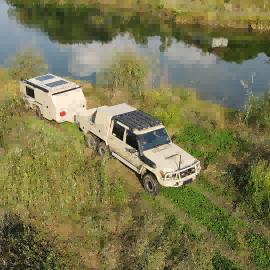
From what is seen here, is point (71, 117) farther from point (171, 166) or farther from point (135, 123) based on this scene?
point (171, 166)

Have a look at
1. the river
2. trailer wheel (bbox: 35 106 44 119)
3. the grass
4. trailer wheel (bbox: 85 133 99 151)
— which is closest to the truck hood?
the grass

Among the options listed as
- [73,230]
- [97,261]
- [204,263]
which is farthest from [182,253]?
[73,230]

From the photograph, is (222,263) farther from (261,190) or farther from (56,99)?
(56,99)

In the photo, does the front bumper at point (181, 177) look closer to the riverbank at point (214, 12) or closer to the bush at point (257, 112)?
the bush at point (257, 112)

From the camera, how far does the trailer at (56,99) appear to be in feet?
67.2

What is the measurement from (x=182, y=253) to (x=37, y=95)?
11815mm

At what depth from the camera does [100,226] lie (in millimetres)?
13703

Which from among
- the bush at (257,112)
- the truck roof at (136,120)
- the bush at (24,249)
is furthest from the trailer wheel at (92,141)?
the bush at (257,112)

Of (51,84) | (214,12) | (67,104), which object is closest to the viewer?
(67,104)

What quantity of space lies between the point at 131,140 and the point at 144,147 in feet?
2.02

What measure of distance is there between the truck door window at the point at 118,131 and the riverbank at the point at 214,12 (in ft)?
108

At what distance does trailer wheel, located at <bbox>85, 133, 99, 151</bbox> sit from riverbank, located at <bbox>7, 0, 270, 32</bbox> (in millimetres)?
32029

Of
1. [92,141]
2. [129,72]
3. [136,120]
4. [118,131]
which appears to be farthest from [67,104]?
[129,72]

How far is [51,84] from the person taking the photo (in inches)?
837
